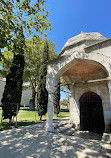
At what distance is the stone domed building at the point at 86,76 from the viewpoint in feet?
16.2

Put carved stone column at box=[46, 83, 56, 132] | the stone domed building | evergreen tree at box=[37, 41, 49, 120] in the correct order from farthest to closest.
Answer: evergreen tree at box=[37, 41, 49, 120], carved stone column at box=[46, 83, 56, 132], the stone domed building

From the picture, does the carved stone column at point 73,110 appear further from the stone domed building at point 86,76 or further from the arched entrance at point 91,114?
the arched entrance at point 91,114

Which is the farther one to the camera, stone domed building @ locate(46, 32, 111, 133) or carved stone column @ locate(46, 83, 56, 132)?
carved stone column @ locate(46, 83, 56, 132)

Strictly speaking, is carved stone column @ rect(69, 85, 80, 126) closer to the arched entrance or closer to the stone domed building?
the stone domed building

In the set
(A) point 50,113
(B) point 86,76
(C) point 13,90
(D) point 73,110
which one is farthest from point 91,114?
(C) point 13,90

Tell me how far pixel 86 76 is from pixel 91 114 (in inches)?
177

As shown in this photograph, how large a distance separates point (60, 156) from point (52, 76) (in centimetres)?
433

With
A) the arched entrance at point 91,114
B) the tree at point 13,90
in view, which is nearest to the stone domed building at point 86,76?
the arched entrance at point 91,114

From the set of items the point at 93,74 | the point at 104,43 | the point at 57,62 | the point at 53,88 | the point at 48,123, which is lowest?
the point at 48,123

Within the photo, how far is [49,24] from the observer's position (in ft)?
17.3

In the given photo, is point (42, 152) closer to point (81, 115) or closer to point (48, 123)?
point (48, 123)

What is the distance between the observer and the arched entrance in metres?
7.74

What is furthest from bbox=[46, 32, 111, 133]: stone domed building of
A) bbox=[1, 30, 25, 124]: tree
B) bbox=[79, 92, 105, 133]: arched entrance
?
bbox=[1, 30, 25, 124]: tree

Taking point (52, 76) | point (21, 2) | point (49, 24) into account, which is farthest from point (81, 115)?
point (21, 2)
